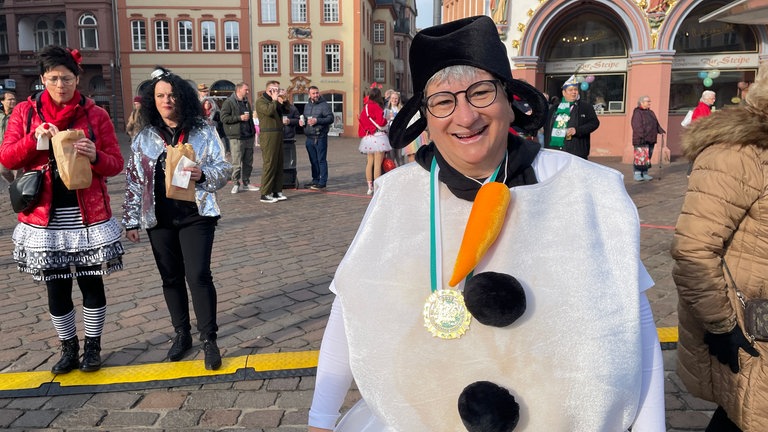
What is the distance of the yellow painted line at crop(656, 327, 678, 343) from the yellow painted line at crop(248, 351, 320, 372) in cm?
235

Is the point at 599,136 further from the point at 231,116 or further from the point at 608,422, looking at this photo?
→ the point at 608,422

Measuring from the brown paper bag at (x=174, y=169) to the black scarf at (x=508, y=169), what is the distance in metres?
2.39

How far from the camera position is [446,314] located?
1.50 meters

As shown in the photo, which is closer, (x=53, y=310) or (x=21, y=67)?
(x=53, y=310)

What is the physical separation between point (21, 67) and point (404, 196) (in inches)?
1960

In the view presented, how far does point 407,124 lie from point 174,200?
2.34 metres

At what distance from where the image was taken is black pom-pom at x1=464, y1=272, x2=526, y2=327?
141cm

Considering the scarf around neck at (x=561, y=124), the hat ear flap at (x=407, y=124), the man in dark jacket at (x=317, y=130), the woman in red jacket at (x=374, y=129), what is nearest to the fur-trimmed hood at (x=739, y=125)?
the hat ear flap at (x=407, y=124)

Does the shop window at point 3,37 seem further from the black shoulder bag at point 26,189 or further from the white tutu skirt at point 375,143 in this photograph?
the black shoulder bag at point 26,189

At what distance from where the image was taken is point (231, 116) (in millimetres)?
10938

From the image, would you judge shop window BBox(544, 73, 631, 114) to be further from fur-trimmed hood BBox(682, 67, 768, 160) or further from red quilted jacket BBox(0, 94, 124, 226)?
fur-trimmed hood BBox(682, 67, 768, 160)

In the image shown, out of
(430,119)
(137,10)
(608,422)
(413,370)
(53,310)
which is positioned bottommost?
(53,310)

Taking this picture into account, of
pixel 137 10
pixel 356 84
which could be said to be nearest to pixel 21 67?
pixel 137 10

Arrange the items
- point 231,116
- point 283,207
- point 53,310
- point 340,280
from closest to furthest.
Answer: point 340,280
point 53,310
point 283,207
point 231,116
